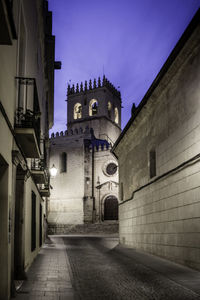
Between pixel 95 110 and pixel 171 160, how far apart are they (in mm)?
48712

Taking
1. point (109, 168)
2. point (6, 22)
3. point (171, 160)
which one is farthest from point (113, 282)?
point (109, 168)

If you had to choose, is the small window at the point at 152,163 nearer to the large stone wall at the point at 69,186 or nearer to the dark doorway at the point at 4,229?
the dark doorway at the point at 4,229

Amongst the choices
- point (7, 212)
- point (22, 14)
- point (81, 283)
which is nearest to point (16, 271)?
point (81, 283)

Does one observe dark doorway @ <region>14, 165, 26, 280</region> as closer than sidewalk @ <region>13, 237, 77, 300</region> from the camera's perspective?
No

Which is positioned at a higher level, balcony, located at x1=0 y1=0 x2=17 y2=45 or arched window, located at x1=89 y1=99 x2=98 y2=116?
arched window, located at x1=89 y1=99 x2=98 y2=116

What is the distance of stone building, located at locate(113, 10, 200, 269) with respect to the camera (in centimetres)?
935

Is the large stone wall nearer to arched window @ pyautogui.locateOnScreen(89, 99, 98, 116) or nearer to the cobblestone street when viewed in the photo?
arched window @ pyautogui.locateOnScreen(89, 99, 98, 116)

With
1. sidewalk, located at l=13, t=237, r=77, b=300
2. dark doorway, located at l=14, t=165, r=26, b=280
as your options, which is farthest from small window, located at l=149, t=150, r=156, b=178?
dark doorway, located at l=14, t=165, r=26, b=280

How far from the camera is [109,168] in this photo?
149 ft

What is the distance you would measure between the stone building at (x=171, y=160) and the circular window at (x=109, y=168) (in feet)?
91.3

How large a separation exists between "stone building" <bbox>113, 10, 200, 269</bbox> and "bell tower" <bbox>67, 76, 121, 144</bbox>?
40.5 meters

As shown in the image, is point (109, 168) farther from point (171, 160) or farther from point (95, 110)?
point (171, 160)

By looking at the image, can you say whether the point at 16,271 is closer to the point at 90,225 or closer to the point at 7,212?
the point at 7,212

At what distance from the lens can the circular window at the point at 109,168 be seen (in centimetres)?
4506
